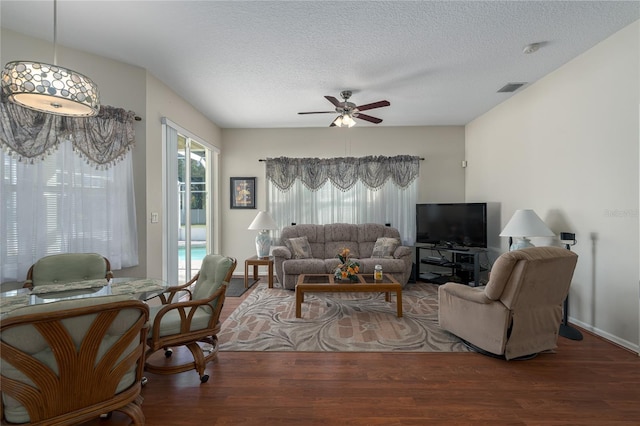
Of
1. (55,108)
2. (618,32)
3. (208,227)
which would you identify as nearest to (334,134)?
(208,227)

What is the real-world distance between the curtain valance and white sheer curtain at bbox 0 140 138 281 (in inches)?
2.7

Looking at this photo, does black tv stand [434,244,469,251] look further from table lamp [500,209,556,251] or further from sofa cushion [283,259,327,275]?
sofa cushion [283,259,327,275]

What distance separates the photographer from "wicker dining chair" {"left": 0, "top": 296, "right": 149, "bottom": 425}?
4.04ft

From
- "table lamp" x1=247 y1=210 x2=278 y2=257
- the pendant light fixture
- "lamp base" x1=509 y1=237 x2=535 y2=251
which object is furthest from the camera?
"table lamp" x1=247 y1=210 x2=278 y2=257

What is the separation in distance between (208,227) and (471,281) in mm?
4649

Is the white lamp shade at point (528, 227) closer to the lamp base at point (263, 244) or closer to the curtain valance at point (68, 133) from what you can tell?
the lamp base at point (263, 244)

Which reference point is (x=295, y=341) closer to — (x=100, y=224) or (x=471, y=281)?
(x=100, y=224)

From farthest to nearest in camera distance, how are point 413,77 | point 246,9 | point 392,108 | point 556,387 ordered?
point 392,108, point 413,77, point 246,9, point 556,387

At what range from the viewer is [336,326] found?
3.20 m

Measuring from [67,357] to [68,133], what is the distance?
234 cm

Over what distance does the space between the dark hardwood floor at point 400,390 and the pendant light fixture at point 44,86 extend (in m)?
1.95

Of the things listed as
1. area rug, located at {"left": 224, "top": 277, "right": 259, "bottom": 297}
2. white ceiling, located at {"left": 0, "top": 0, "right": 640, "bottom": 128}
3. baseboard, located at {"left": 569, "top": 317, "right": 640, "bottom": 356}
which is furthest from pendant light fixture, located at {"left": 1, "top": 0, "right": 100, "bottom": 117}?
baseboard, located at {"left": 569, "top": 317, "right": 640, "bottom": 356}

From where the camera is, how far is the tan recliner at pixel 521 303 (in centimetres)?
231

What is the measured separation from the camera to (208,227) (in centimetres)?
539
